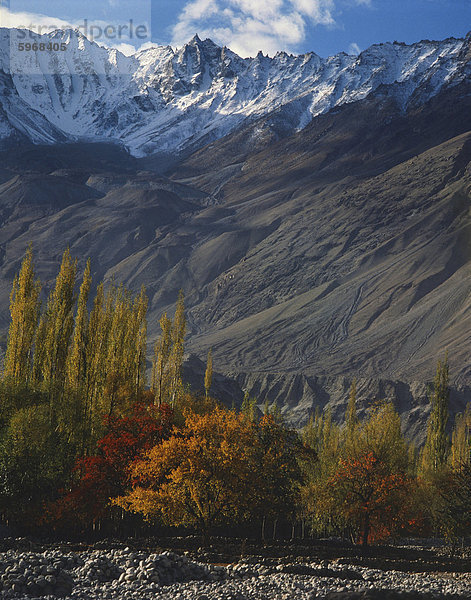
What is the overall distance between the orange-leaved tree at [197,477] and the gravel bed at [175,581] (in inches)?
232

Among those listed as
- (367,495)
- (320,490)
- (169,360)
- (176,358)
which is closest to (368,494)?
(367,495)

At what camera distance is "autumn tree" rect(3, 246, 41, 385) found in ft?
136

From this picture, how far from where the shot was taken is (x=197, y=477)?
1272 inches

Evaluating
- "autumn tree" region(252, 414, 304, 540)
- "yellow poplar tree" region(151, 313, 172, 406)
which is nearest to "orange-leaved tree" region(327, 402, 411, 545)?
"autumn tree" region(252, 414, 304, 540)

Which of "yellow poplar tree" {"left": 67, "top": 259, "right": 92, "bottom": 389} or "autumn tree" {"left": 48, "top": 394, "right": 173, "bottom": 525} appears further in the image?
"yellow poplar tree" {"left": 67, "top": 259, "right": 92, "bottom": 389}

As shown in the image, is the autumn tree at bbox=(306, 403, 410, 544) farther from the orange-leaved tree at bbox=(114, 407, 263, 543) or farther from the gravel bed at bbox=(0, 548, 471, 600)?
the gravel bed at bbox=(0, 548, 471, 600)

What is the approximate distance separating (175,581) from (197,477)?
32.0 ft

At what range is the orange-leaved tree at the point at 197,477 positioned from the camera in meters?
32.2

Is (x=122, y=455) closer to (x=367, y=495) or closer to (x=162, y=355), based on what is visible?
(x=367, y=495)

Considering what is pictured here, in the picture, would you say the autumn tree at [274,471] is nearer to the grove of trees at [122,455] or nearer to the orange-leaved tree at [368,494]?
the grove of trees at [122,455]

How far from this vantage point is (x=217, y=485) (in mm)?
32469

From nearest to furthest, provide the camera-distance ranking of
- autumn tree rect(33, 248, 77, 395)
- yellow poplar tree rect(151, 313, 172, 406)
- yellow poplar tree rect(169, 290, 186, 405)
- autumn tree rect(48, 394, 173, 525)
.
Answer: autumn tree rect(48, 394, 173, 525), autumn tree rect(33, 248, 77, 395), yellow poplar tree rect(151, 313, 172, 406), yellow poplar tree rect(169, 290, 186, 405)

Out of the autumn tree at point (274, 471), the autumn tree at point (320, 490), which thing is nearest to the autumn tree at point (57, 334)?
the autumn tree at point (274, 471)

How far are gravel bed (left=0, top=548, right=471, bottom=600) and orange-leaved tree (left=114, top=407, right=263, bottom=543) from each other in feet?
19.4
